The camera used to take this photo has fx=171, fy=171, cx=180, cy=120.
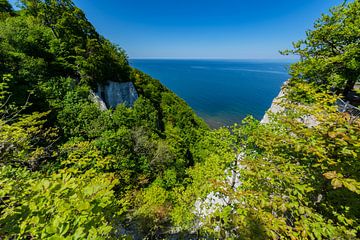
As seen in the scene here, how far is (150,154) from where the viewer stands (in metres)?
20.7

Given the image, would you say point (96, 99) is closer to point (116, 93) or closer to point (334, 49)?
point (116, 93)

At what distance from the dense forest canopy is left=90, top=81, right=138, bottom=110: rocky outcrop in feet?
3.90

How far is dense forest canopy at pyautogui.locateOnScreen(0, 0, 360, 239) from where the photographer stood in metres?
2.93

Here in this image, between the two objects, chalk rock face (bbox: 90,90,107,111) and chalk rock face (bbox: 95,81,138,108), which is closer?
chalk rock face (bbox: 90,90,107,111)

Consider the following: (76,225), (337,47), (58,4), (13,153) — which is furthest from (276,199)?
(58,4)

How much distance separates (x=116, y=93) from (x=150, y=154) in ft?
42.6

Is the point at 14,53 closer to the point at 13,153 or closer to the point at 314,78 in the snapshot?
the point at 13,153

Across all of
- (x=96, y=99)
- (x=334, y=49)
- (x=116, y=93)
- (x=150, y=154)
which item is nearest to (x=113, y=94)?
(x=116, y=93)

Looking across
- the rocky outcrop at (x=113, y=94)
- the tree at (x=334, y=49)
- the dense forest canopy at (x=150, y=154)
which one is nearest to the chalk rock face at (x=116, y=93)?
the rocky outcrop at (x=113, y=94)

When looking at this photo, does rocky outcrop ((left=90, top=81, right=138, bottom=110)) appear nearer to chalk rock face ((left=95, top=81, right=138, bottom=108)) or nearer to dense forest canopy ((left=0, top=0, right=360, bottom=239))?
chalk rock face ((left=95, top=81, right=138, bottom=108))

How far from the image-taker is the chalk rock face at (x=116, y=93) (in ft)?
83.2

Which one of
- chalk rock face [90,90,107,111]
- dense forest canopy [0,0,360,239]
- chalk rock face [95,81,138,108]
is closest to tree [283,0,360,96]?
dense forest canopy [0,0,360,239]

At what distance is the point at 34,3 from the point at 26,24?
633 centimetres

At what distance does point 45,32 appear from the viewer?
2138cm
